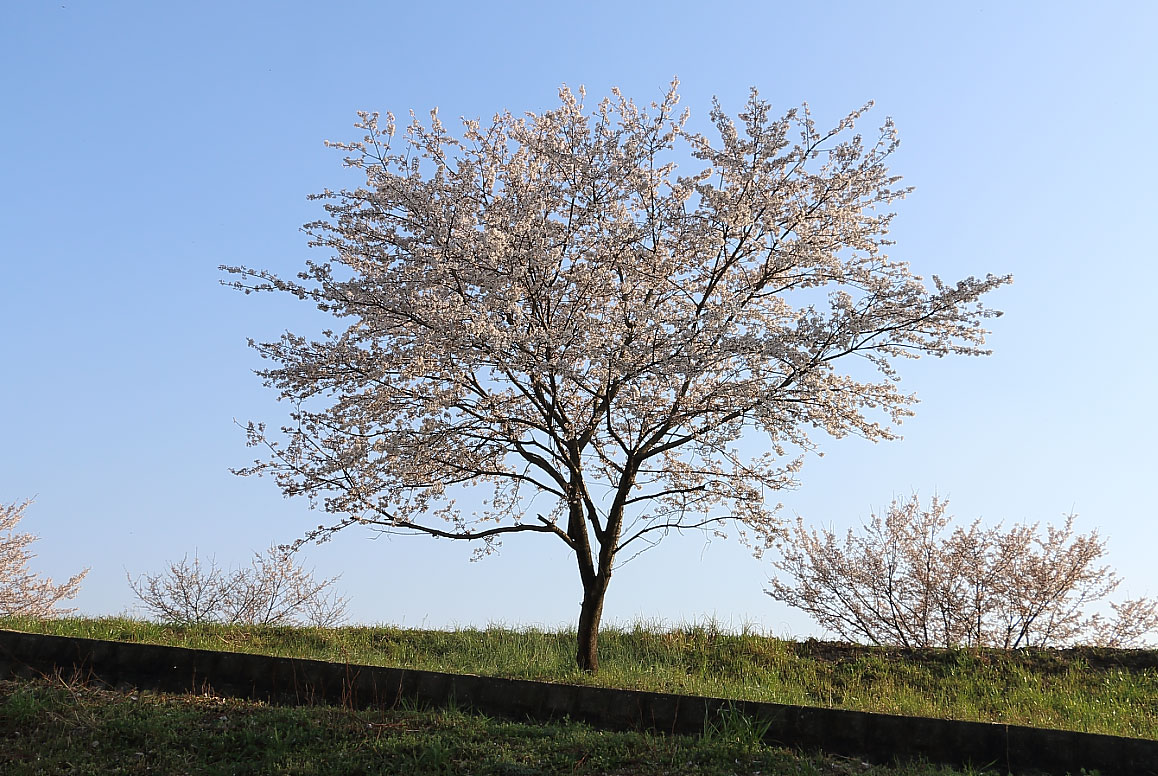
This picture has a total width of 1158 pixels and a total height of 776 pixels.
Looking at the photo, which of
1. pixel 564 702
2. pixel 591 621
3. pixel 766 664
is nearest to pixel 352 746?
pixel 564 702

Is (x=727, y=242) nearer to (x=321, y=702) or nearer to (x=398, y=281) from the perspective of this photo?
(x=398, y=281)

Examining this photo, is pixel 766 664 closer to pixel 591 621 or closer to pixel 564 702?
pixel 591 621

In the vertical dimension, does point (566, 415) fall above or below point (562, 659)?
above

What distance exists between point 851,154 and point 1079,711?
713 centimetres

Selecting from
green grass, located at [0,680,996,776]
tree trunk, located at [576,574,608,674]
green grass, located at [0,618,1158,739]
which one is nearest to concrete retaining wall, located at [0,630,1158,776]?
green grass, located at [0,680,996,776]

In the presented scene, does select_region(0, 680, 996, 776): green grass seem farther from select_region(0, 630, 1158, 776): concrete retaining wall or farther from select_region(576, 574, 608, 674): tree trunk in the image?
select_region(576, 574, 608, 674): tree trunk

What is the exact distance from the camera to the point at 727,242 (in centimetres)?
1057

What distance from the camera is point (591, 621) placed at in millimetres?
Answer: 10516

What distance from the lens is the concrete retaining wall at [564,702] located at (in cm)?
661

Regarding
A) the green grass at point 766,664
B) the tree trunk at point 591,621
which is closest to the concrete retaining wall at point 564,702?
the green grass at point 766,664

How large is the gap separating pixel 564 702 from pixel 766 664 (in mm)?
5455

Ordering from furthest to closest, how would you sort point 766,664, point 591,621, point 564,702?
1. point 766,664
2. point 591,621
3. point 564,702

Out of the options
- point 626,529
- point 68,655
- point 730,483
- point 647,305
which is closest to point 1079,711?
point 730,483

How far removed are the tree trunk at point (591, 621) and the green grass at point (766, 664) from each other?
251mm
